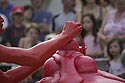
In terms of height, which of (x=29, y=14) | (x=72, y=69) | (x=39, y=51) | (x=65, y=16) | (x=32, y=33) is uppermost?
(x=29, y=14)

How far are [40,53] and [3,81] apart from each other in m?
0.34

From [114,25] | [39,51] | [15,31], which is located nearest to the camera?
[39,51]

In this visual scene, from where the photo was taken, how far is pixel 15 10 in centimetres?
821

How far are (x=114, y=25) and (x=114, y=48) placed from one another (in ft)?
1.46

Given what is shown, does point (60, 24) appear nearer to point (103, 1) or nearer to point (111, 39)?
point (103, 1)

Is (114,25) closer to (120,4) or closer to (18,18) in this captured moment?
(120,4)

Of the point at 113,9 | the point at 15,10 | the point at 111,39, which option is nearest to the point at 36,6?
the point at 15,10

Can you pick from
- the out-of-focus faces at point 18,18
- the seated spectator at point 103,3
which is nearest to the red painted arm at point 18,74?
the seated spectator at point 103,3

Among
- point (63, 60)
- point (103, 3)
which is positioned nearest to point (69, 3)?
point (103, 3)

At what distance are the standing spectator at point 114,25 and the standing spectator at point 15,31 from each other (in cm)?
181

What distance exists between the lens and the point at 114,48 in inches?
233

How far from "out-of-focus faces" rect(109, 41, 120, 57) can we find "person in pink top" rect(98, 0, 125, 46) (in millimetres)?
134

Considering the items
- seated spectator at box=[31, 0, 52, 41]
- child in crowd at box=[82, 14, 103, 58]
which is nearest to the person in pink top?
child in crowd at box=[82, 14, 103, 58]

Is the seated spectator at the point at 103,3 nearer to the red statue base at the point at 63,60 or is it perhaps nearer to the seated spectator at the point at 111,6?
the seated spectator at the point at 111,6
